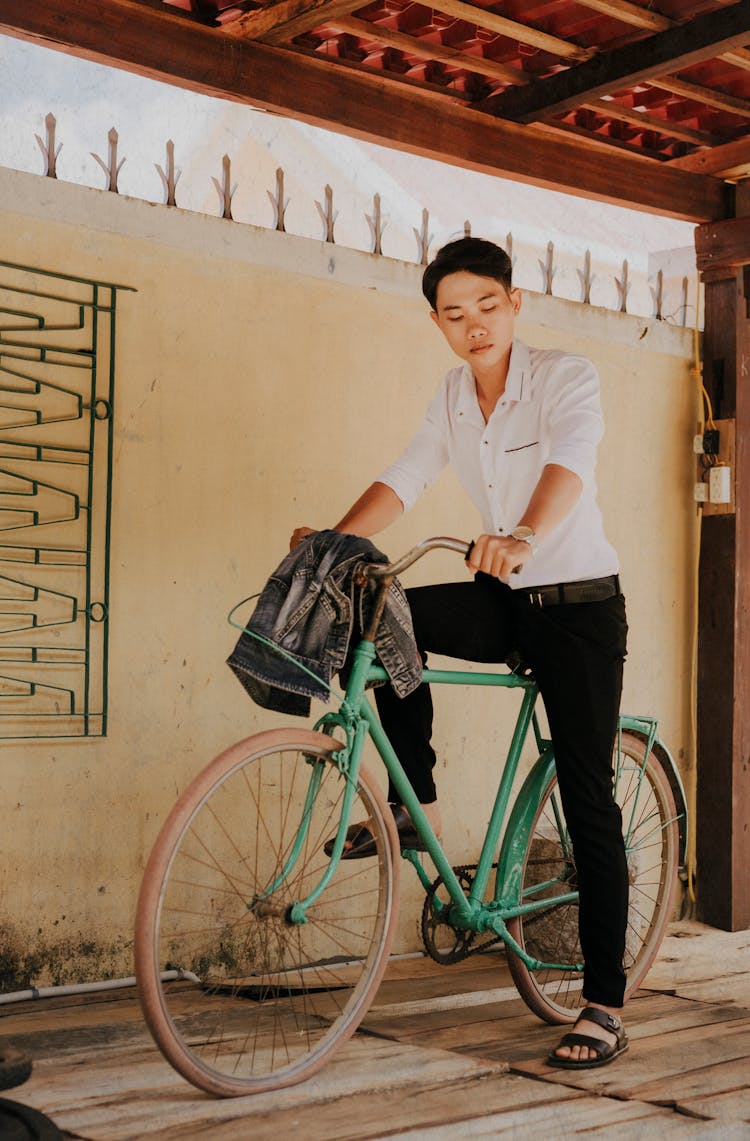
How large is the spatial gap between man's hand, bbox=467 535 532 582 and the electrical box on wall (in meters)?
2.37

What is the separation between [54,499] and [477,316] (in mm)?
1193

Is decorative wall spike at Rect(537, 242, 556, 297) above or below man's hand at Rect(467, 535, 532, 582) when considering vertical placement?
above

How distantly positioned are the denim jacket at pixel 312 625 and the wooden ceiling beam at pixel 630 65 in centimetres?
178

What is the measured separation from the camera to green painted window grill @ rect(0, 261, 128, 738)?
312 centimetres

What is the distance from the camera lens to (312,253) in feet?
12.2

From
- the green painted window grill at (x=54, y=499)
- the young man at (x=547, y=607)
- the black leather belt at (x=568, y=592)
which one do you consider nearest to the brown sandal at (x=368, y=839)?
the young man at (x=547, y=607)

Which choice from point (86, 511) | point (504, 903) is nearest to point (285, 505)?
point (86, 511)

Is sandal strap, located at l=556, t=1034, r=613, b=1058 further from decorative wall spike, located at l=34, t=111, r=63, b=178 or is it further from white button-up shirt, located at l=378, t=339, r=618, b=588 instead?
decorative wall spike, located at l=34, t=111, r=63, b=178

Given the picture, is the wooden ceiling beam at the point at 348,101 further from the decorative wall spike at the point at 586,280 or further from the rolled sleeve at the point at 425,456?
the rolled sleeve at the point at 425,456

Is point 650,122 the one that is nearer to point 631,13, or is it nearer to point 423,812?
point 631,13

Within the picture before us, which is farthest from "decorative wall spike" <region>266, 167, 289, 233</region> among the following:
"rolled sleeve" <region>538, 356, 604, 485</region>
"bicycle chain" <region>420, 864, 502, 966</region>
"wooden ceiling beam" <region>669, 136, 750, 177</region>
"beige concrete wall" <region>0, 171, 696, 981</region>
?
"bicycle chain" <region>420, 864, 502, 966</region>

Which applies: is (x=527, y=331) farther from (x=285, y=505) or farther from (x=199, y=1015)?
(x=199, y=1015)

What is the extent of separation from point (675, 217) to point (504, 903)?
267 cm

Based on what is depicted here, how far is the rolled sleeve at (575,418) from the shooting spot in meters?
2.65
